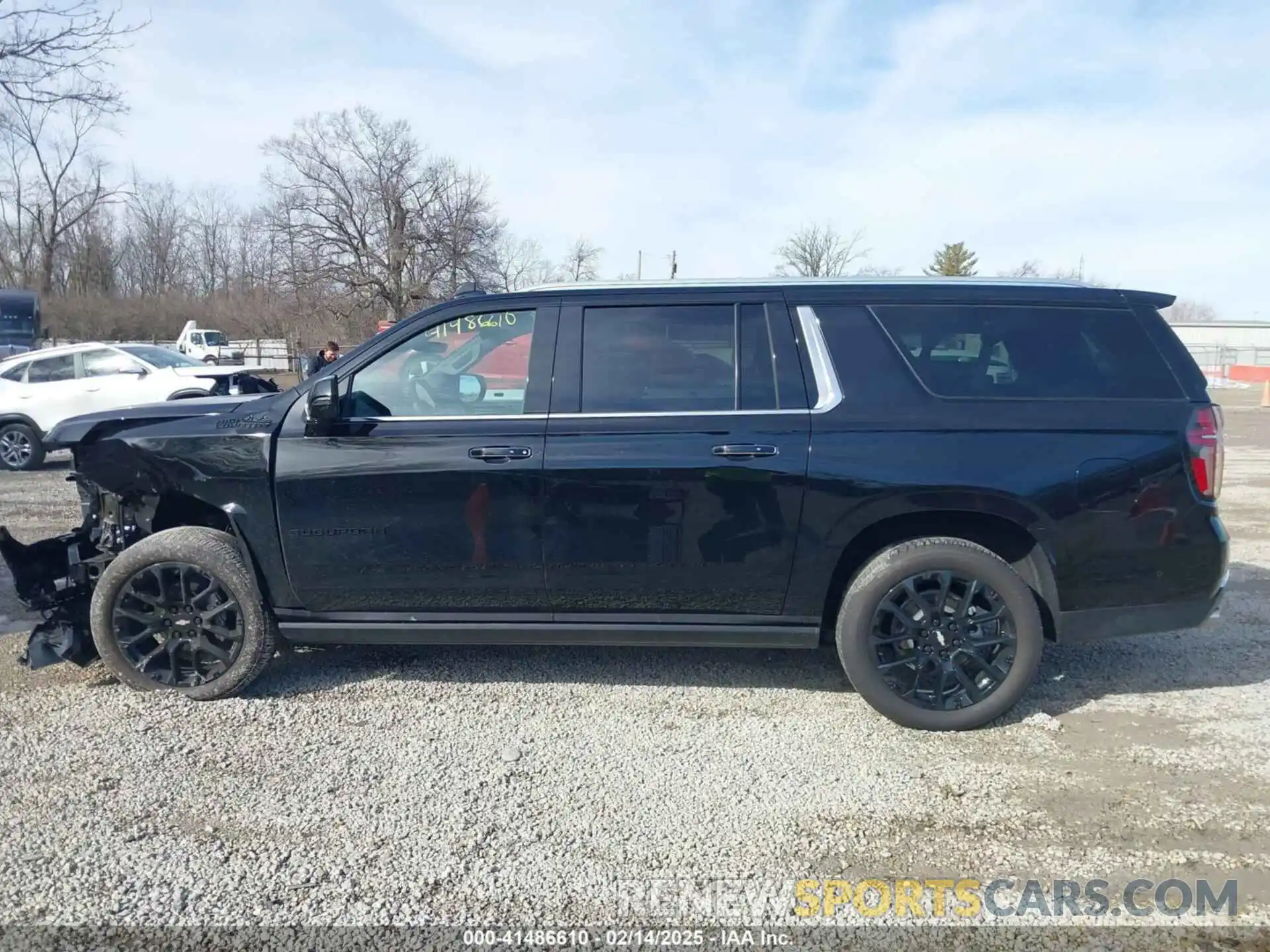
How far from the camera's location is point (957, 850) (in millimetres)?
2949

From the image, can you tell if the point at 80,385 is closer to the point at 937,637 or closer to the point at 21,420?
the point at 21,420

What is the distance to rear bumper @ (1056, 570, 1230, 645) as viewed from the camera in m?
3.76

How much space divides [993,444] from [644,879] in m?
2.25

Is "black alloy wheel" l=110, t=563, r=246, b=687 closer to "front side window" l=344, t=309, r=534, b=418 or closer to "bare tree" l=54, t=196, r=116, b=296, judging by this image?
"front side window" l=344, t=309, r=534, b=418

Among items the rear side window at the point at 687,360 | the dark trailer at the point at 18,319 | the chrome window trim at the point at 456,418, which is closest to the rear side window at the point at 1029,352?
the rear side window at the point at 687,360

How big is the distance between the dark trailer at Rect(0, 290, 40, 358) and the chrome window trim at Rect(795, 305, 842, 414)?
3353 centimetres

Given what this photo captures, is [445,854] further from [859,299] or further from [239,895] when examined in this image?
[859,299]

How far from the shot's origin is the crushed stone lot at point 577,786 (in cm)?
275

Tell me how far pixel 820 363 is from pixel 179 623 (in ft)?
10.3

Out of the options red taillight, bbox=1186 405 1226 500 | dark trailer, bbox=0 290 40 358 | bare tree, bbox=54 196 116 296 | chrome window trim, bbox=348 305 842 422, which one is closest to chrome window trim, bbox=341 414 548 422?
chrome window trim, bbox=348 305 842 422

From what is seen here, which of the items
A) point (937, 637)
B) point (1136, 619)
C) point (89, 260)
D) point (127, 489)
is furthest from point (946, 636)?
point (89, 260)

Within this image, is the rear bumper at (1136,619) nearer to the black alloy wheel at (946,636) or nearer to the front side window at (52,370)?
the black alloy wheel at (946,636)

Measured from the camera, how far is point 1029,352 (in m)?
3.84

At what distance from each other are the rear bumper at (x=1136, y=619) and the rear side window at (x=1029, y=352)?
901 mm
